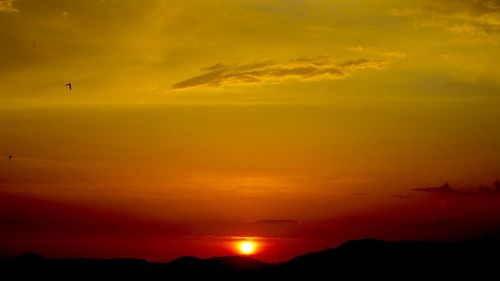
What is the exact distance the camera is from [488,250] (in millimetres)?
148375

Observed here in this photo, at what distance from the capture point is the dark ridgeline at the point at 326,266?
144250 millimetres

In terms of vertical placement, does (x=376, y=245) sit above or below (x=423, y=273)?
above

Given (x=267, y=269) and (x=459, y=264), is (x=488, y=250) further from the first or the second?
(x=267, y=269)

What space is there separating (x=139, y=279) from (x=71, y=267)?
20.5 metres

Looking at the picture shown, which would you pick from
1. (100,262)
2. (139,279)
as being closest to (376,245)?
(139,279)

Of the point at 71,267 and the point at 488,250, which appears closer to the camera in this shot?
the point at 488,250

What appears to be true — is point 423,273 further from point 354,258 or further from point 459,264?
point 354,258

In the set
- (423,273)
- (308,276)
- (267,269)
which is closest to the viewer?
(423,273)

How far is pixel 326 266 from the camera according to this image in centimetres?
15988

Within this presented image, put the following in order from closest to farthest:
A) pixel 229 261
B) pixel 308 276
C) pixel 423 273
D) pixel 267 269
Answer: pixel 423 273
pixel 308 276
pixel 267 269
pixel 229 261

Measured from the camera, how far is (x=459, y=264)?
144m

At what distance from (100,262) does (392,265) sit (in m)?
80.9

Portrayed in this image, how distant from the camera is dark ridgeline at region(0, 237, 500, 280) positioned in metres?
144

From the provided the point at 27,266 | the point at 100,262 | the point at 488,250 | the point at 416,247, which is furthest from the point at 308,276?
the point at 27,266
